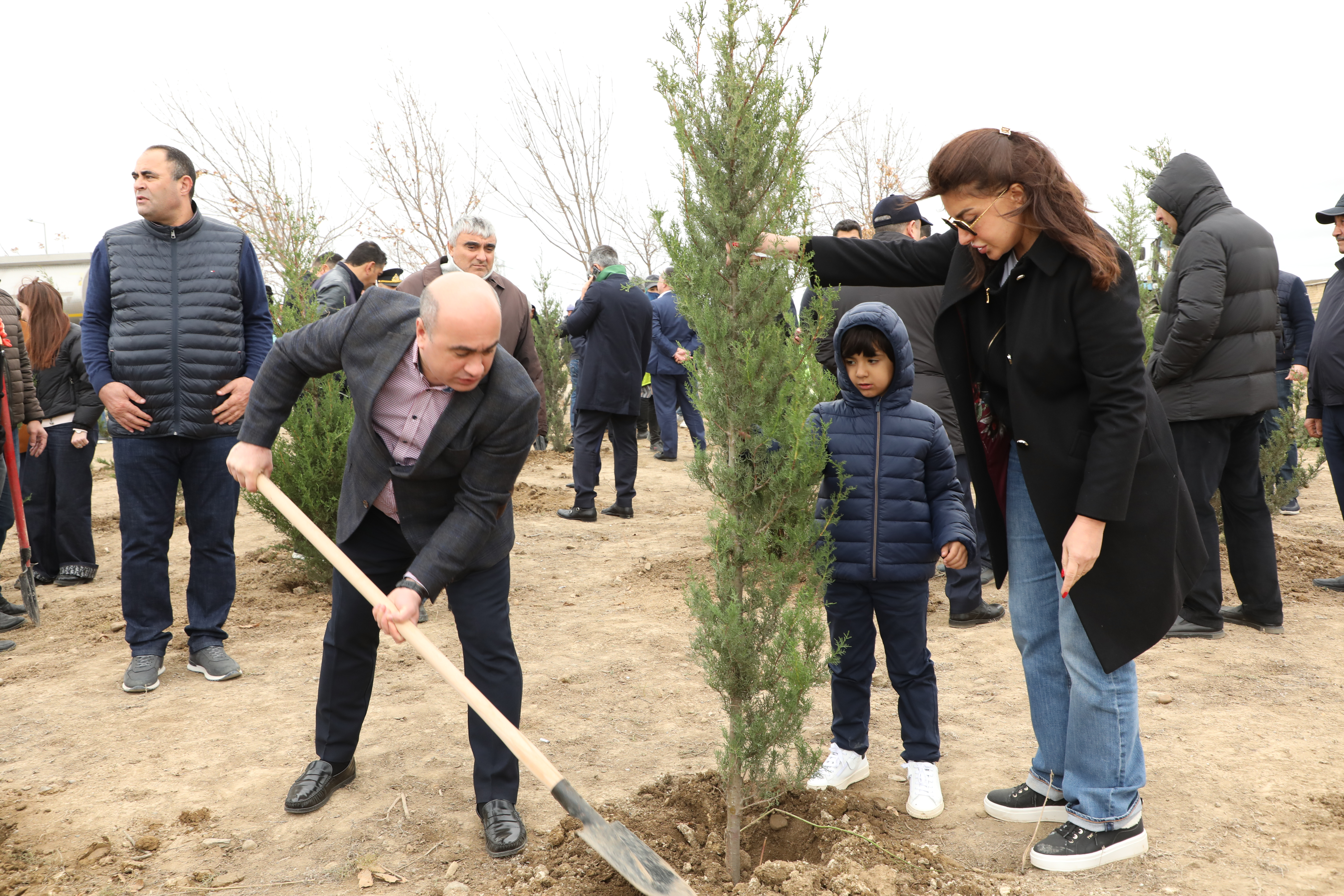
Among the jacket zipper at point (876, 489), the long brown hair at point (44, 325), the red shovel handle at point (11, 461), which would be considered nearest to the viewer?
the jacket zipper at point (876, 489)

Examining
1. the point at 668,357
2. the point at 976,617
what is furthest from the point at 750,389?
the point at 668,357

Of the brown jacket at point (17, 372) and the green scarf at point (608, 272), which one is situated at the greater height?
the green scarf at point (608, 272)

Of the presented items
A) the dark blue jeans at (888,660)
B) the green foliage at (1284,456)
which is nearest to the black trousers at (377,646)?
the dark blue jeans at (888,660)

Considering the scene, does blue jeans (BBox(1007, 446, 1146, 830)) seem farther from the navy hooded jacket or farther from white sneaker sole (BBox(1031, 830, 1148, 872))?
the navy hooded jacket

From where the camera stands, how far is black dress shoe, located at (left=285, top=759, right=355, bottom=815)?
3336 millimetres

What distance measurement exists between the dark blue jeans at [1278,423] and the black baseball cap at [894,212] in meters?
3.58

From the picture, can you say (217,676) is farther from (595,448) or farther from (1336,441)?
(1336,441)

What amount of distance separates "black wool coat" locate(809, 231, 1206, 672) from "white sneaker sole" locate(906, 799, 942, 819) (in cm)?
89

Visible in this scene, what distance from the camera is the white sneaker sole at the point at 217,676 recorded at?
4.66 meters

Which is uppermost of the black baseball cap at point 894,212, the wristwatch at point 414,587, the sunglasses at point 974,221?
the black baseball cap at point 894,212

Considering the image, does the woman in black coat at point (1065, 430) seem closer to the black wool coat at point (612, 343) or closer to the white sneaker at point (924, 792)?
the white sneaker at point (924, 792)

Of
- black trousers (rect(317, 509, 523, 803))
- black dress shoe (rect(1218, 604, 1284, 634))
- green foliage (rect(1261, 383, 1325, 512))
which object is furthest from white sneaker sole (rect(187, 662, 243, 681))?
green foliage (rect(1261, 383, 1325, 512))

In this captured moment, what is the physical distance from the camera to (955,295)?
9.45 ft

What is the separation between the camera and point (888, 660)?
3.41 meters
